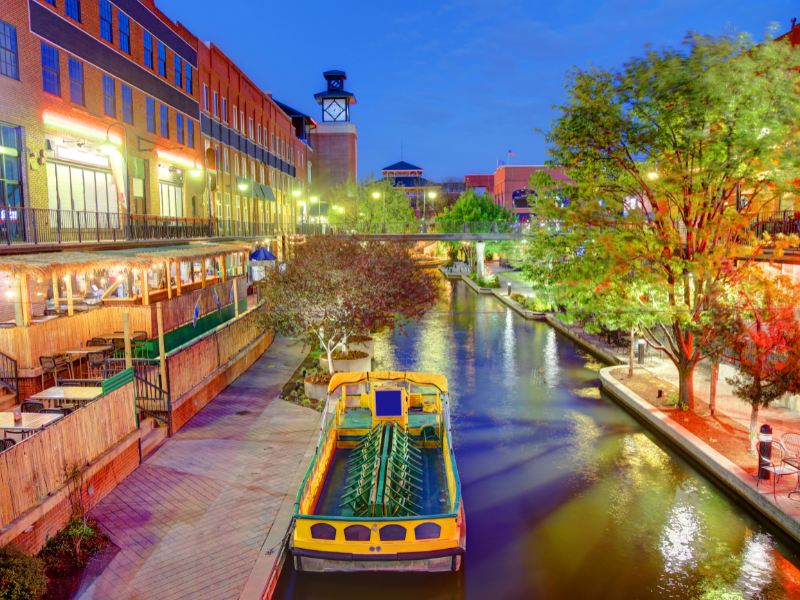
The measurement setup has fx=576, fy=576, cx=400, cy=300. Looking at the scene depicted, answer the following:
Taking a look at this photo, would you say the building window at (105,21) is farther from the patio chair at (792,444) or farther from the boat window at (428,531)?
the patio chair at (792,444)

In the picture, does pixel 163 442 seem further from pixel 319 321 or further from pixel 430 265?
pixel 430 265

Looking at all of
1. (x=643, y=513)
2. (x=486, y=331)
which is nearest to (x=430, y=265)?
(x=486, y=331)

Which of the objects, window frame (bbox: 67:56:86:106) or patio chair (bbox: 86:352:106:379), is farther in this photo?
window frame (bbox: 67:56:86:106)

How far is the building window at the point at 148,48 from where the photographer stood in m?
28.2

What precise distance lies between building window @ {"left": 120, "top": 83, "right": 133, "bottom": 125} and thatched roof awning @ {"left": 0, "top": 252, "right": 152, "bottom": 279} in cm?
1247

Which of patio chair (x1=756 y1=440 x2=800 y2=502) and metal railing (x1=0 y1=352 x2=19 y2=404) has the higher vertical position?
metal railing (x1=0 y1=352 x2=19 y2=404)

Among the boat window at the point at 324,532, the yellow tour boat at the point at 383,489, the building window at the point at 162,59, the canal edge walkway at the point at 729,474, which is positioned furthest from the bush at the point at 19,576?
the building window at the point at 162,59

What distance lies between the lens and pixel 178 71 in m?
32.5

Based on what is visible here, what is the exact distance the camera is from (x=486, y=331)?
32.2 meters

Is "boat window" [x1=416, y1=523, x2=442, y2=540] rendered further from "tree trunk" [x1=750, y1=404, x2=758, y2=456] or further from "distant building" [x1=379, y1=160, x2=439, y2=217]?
"distant building" [x1=379, y1=160, x2=439, y2=217]

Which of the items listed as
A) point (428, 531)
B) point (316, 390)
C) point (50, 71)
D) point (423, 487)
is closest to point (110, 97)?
point (50, 71)

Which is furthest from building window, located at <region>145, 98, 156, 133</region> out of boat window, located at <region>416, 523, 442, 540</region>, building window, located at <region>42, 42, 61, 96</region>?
boat window, located at <region>416, 523, 442, 540</region>

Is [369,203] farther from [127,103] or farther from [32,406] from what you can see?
[32,406]

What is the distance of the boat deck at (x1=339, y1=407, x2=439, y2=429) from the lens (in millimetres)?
13609
